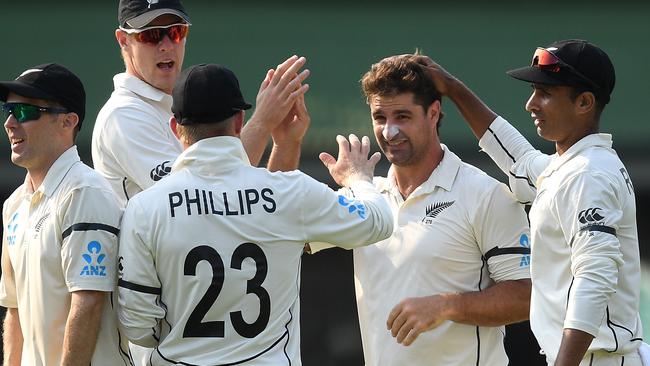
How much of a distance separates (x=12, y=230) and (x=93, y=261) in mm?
459

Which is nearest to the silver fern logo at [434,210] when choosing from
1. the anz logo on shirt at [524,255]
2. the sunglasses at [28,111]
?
the anz logo on shirt at [524,255]

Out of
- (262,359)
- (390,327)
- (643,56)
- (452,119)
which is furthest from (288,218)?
(643,56)

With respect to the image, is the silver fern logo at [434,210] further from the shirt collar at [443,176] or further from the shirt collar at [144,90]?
the shirt collar at [144,90]

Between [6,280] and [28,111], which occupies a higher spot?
[28,111]

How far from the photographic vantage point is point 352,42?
949 centimetres

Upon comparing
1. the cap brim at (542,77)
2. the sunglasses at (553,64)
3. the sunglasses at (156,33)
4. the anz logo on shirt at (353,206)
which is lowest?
the anz logo on shirt at (353,206)

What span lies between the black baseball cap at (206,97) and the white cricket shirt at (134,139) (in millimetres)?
544

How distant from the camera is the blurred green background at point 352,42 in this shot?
9414 millimetres

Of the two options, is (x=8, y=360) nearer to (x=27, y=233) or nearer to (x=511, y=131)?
(x=27, y=233)

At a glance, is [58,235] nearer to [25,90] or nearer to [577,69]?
[25,90]

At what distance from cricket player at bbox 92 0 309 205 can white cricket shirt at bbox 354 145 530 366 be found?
0.59 metres

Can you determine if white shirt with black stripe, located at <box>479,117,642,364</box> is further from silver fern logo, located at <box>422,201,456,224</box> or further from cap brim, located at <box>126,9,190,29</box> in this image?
cap brim, located at <box>126,9,190,29</box>

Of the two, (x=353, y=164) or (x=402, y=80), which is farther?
(x=402, y=80)

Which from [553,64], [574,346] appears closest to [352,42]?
[553,64]
